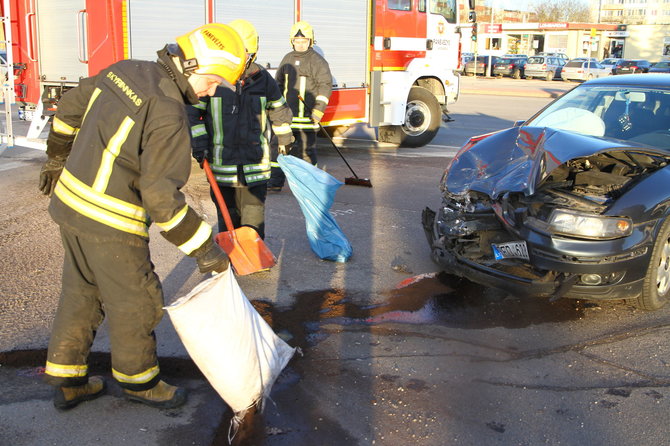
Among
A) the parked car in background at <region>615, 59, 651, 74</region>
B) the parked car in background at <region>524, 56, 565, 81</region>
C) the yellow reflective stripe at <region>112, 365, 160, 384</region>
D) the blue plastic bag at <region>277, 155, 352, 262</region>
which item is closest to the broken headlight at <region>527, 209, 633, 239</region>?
the blue plastic bag at <region>277, 155, 352, 262</region>

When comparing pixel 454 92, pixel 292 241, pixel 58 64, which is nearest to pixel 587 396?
pixel 292 241

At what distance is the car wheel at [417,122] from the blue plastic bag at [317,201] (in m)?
6.71

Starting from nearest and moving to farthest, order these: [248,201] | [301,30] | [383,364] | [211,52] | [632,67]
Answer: [211,52] < [383,364] < [248,201] < [301,30] < [632,67]

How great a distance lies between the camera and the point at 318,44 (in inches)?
416

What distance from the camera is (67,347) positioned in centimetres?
331

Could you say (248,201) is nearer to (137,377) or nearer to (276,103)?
(276,103)

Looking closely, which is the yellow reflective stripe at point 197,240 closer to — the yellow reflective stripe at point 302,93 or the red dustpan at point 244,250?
the red dustpan at point 244,250

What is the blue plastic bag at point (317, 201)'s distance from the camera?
5590 millimetres

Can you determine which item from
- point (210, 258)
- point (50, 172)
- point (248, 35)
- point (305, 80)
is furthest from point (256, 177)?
point (305, 80)

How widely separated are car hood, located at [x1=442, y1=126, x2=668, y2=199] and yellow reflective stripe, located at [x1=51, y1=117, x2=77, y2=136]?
9.20 feet

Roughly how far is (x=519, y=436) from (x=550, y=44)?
7071 cm

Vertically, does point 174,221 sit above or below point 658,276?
above

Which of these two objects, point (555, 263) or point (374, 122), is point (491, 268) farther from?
point (374, 122)

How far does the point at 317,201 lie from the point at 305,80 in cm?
331
